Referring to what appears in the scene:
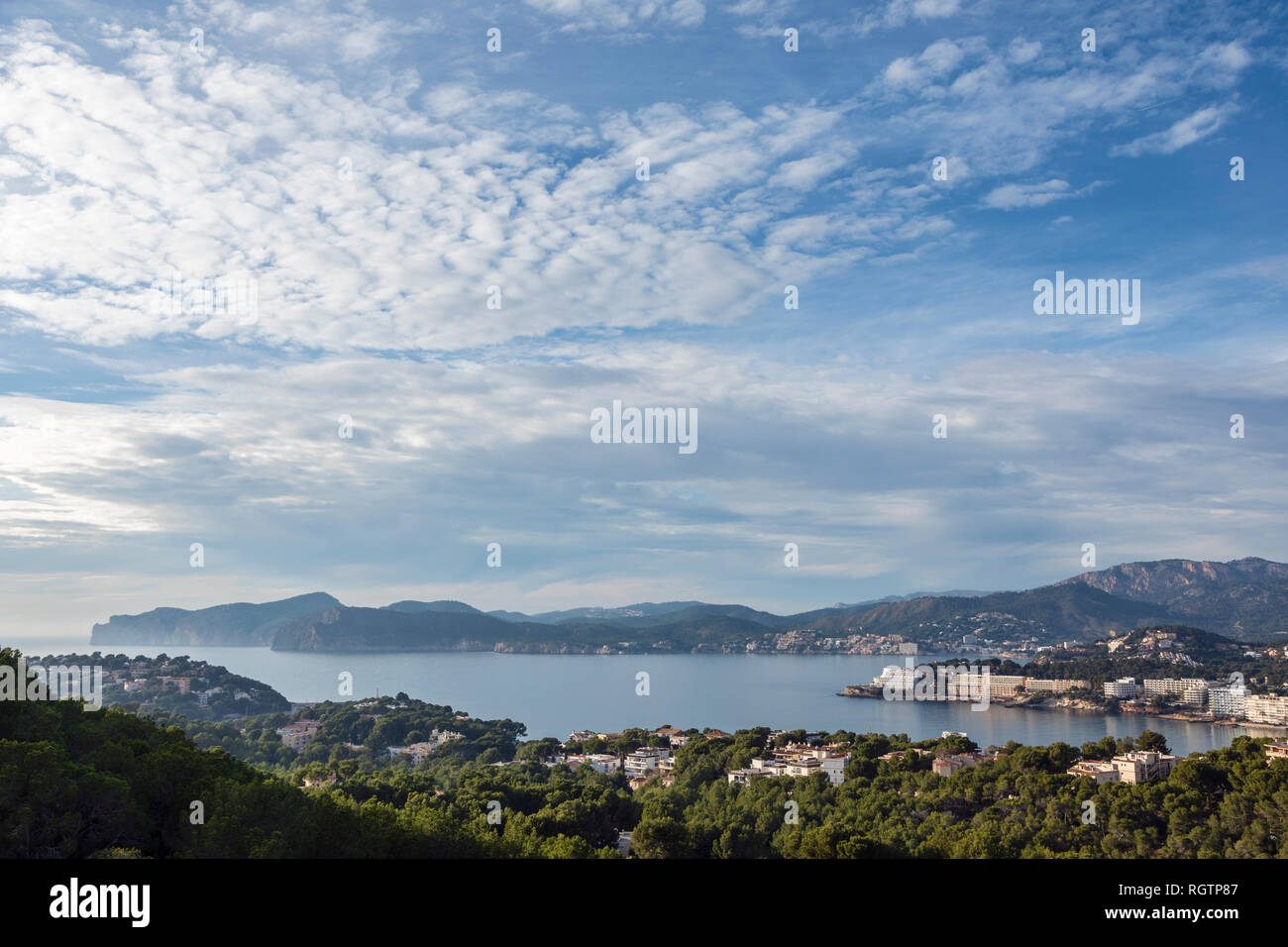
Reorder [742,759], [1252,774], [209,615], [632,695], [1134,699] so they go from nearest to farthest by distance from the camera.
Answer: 1. [1252,774]
2. [742,759]
3. [1134,699]
4. [632,695]
5. [209,615]

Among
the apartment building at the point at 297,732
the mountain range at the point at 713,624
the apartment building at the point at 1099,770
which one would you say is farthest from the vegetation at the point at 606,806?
the mountain range at the point at 713,624

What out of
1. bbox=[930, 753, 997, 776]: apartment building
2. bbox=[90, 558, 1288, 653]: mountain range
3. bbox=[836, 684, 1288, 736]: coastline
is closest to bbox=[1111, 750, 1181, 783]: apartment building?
bbox=[930, 753, 997, 776]: apartment building

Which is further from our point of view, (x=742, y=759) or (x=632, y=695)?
(x=632, y=695)

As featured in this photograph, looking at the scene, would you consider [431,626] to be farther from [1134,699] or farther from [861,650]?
[1134,699]

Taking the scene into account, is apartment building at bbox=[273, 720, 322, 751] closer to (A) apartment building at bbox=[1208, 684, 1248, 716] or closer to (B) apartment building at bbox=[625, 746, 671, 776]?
(B) apartment building at bbox=[625, 746, 671, 776]

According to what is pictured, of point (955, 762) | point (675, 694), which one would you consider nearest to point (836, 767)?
point (955, 762)

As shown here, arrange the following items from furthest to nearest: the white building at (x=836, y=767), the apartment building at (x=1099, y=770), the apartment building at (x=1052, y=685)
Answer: the apartment building at (x=1052, y=685), the white building at (x=836, y=767), the apartment building at (x=1099, y=770)
